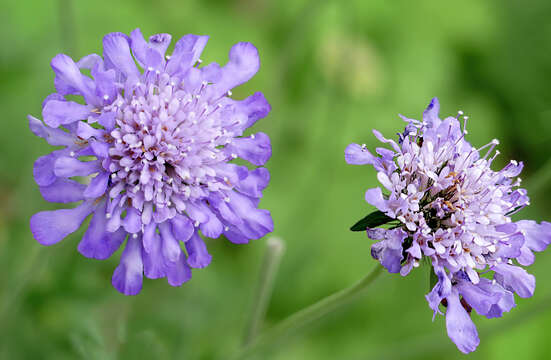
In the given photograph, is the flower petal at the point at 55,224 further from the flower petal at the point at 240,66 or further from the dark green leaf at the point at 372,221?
the dark green leaf at the point at 372,221

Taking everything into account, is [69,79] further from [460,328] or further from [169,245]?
[460,328]

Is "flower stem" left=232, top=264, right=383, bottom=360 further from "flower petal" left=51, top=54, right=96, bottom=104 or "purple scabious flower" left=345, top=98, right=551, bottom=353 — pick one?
"flower petal" left=51, top=54, right=96, bottom=104

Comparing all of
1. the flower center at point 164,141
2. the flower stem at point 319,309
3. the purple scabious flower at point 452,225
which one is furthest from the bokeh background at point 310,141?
the flower center at point 164,141

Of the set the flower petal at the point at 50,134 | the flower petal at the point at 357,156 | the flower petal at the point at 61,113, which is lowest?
the flower petal at the point at 357,156

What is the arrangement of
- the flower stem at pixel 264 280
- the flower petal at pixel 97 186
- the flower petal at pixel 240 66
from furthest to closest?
the flower stem at pixel 264 280 < the flower petal at pixel 240 66 < the flower petal at pixel 97 186

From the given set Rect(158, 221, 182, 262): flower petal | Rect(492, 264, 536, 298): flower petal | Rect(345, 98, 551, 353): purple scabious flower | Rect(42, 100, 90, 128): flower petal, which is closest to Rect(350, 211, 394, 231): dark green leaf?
Rect(345, 98, 551, 353): purple scabious flower

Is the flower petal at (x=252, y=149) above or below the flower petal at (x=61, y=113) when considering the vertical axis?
below
